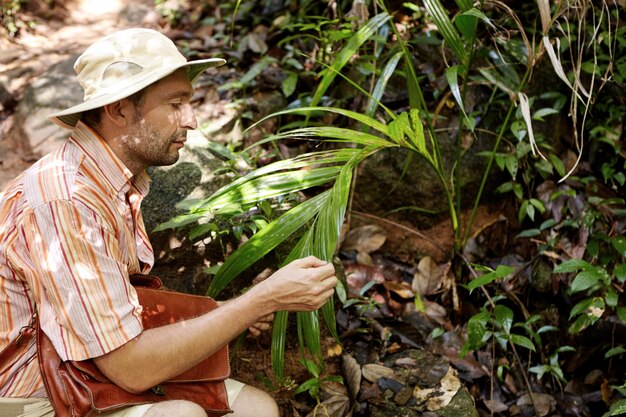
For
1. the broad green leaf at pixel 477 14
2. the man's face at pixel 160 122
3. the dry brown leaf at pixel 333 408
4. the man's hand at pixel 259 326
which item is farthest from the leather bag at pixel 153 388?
the broad green leaf at pixel 477 14

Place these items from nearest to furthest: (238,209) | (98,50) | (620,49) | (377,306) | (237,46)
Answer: (98,50), (238,209), (377,306), (620,49), (237,46)

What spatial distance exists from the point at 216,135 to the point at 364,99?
0.95 meters

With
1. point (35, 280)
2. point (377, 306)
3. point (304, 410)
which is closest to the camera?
point (35, 280)

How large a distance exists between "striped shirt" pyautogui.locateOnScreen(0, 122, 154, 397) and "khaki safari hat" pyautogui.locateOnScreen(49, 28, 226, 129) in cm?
14

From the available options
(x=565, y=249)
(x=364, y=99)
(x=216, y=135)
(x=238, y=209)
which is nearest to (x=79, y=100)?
(x=216, y=135)

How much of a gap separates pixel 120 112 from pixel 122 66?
0.46ft

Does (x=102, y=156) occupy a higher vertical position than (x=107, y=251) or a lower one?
higher

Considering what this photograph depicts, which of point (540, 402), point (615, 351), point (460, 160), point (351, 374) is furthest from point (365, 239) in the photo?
point (615, 351)

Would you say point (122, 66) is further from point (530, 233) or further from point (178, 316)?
point (530, 233)

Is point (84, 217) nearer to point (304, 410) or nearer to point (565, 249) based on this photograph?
point (304, 410)

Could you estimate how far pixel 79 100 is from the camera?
4.28 metres

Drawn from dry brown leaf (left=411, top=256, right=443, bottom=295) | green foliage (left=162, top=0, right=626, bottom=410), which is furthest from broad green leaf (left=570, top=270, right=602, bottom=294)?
dry brown leaf (left=411, top=256, right=443, bottom=295)

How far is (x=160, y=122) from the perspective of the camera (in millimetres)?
2051

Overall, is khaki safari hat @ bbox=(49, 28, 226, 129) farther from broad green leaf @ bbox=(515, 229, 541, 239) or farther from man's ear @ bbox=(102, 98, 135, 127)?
broad green leaf @ bbox=(515, 229, 541, 239)
